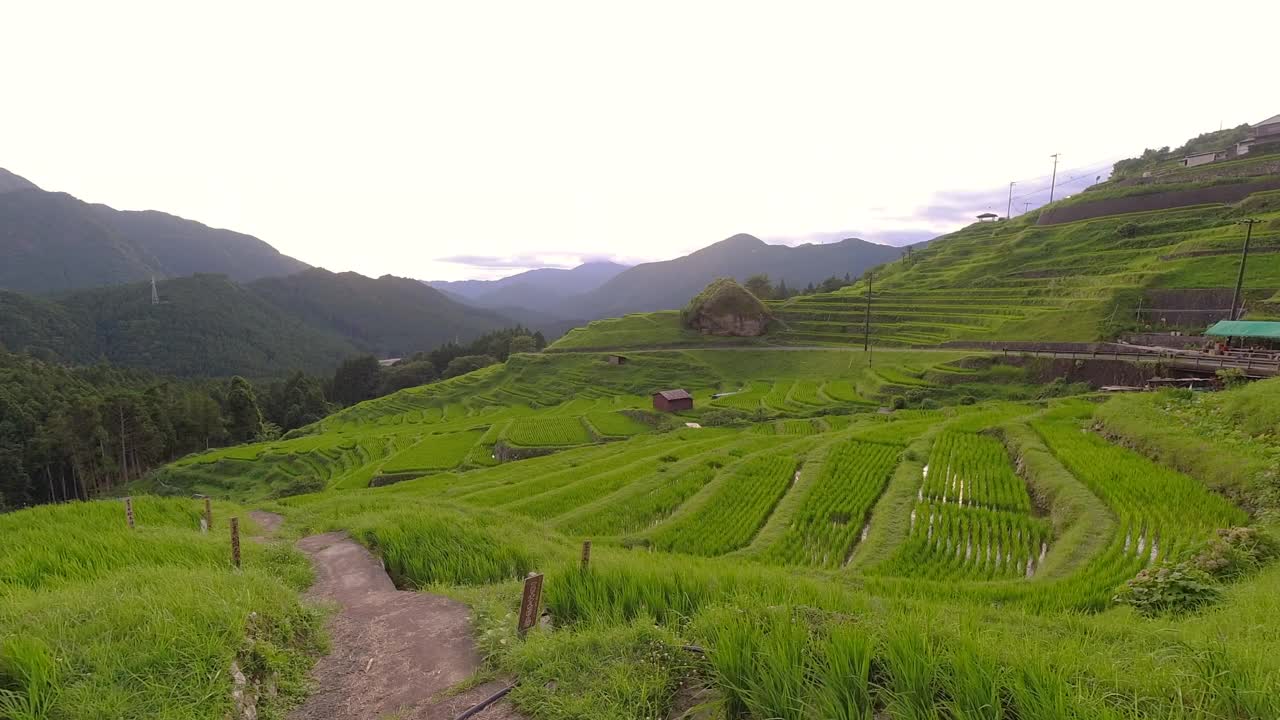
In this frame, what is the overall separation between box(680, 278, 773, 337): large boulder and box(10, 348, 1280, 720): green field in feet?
142

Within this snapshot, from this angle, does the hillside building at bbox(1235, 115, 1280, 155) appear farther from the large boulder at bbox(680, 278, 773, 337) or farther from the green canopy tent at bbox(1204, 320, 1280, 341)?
the large boulder at bbox(680, 278, 773, 337)

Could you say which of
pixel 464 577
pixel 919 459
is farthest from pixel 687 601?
pixel 919 459

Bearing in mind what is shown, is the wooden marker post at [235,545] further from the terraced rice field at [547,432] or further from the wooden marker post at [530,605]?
the terraced rice field at [547,432]

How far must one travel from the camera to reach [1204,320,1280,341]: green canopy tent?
1197 inches

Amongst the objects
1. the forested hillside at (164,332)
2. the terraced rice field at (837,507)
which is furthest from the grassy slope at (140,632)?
the forested hillside at (164,332)

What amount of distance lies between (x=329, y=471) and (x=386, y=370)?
238 ft

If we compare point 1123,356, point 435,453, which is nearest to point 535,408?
point 435,453

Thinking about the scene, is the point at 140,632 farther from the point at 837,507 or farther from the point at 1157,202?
the point at 1157,202

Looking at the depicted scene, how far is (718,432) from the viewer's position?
109ft

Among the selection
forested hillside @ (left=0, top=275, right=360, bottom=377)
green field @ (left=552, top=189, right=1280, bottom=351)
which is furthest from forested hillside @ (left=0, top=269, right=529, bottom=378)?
green field @ (left=552, top=189, right=1280, bottom=351)

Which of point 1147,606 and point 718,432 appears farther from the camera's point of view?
point 718,432

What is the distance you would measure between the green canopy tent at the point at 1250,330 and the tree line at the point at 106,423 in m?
70.1

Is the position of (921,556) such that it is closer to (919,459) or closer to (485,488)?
Result: (919,459)

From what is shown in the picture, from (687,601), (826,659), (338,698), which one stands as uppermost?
(826,659)
